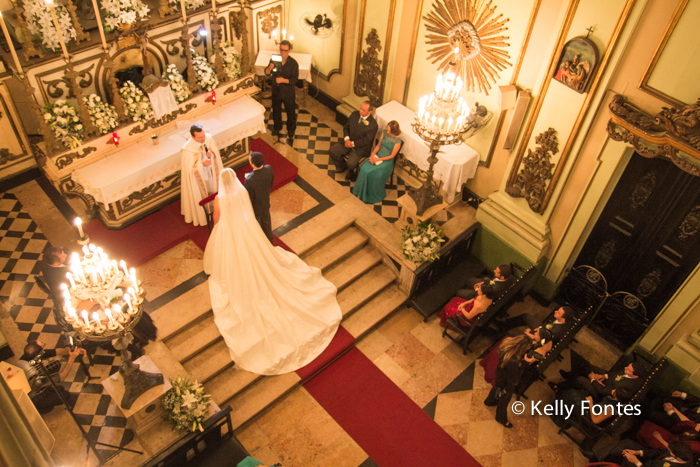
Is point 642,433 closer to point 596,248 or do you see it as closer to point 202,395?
point 596,248

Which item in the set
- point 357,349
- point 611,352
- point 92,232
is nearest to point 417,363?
point 357,349

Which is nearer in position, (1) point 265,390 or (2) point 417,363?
(1) point 265,390

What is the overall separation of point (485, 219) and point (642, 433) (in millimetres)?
3284

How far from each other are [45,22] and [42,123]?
1230mm

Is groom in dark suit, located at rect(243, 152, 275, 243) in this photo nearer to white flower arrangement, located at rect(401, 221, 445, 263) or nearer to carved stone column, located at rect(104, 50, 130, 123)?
white flower arrangement, located at rect(401, 221, 445, 263)

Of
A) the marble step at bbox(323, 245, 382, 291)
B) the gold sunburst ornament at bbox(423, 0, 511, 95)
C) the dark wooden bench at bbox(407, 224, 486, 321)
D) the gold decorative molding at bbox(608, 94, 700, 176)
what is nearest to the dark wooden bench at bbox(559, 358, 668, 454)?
the dark wooden bench at bbox(407, 224, 486, 321)

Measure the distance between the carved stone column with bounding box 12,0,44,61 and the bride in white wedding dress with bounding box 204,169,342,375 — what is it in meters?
2.98

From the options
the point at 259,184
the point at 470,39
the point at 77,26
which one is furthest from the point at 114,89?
the point at 470,39

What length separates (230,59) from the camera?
819cm

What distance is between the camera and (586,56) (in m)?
5.85

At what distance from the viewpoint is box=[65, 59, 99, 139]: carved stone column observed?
6539 mm

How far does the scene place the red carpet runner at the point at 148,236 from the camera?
729 cm

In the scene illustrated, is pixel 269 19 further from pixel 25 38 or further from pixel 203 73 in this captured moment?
pixel 25 38

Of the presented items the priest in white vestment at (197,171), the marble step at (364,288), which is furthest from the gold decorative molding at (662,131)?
the priest in white vestment at (197,171)
